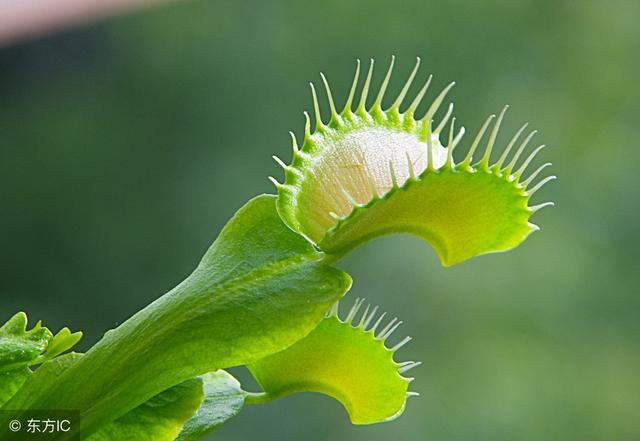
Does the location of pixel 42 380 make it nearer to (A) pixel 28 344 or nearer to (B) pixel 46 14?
(A) pixel 28 344

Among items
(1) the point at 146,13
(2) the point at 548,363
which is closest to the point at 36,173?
(1) the point at 146,13

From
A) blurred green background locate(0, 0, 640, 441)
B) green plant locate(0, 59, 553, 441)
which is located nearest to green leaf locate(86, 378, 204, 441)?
green plant locate(0, 59, 553, 441)

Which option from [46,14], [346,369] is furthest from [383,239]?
[346,369]

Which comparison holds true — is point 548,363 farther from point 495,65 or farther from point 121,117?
point 121,117

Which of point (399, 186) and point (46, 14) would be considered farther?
point (46, 14)

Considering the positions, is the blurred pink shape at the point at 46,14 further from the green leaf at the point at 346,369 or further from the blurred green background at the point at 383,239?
the green leaf at the point at 346,369

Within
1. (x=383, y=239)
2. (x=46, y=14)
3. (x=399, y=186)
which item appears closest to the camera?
(x=399, y=186)

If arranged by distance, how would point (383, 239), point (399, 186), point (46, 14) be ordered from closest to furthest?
1. point (399, 186)
2. point (383, 239)
3. point (46, 14)

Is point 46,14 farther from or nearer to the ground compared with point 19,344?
farther from the ground
